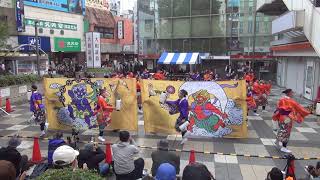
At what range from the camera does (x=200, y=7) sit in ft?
114

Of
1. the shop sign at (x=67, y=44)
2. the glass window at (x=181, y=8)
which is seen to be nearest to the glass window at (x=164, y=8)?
the glass window at (x=181, y=8)

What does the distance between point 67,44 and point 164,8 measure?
40.3ft

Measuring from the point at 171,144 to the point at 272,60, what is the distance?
23.8 metres

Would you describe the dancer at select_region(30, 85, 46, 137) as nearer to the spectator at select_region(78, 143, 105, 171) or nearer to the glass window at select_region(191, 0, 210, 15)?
Result: the spectator at select_region(78, 143, 105, 171)

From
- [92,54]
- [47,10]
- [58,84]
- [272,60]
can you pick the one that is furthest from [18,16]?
[272,60]

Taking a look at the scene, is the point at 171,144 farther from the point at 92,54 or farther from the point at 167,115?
the point at 92,54

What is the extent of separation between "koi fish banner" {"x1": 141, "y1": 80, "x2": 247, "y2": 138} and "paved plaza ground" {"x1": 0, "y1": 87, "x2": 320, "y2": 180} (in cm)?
39

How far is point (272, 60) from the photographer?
31.4 m

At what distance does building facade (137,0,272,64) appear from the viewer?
32594mm

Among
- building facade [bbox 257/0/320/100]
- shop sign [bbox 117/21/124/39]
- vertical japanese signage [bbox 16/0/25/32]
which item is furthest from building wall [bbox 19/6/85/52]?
building facade [bbox 257/0/320/100]

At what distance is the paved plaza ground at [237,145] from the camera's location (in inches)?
327

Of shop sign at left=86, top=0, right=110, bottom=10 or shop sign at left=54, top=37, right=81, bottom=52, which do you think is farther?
shop sign at left=86, top=0, right=110, bottom=10

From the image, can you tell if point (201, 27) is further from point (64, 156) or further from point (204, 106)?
point (64, 156)

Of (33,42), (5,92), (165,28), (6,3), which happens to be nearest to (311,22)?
(5,92)
